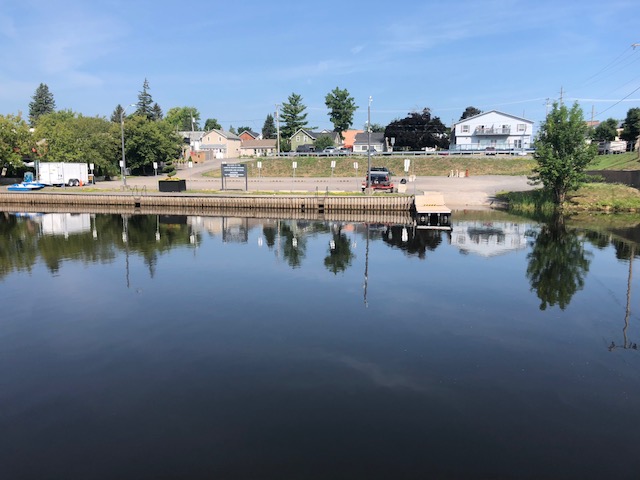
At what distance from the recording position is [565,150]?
148 feet

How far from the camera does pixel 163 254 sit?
1078 inches

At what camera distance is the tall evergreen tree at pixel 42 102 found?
170 meters

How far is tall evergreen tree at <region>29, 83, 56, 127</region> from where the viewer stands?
557ft

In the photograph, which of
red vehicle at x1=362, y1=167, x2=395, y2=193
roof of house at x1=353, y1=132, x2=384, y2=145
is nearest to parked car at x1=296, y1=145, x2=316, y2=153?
roof of house at x1=353, y1=132, x2=384, y2=145

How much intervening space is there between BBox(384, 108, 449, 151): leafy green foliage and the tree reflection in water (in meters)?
67.4

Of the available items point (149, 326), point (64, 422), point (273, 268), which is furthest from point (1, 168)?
point (64, 422)

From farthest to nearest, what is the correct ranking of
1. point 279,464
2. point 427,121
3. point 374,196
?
point 427,121 < point 374,196 < point 279,464

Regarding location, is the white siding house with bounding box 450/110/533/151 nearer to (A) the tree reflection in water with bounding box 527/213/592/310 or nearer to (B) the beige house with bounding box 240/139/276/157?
(B) the beige house with bounding box 240/139/276/157

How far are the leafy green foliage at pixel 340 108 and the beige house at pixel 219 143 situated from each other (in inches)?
1092

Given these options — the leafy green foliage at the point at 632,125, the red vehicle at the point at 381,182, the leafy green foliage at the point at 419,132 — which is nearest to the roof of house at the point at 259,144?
the leafy green foliage at the point at 419,132

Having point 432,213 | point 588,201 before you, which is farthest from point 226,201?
point 588,201

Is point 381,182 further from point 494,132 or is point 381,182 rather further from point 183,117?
point 183,117

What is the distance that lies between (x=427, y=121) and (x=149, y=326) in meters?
92.4

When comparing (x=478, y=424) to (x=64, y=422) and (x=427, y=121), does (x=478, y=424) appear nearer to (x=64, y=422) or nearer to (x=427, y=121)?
(x=64, y=422)
